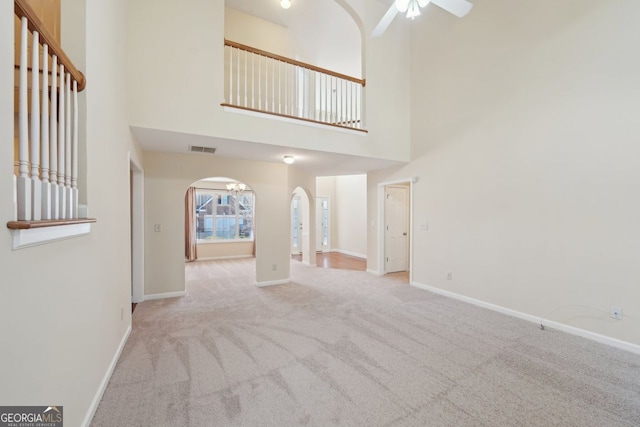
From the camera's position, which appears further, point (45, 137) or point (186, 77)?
point (186, 77)

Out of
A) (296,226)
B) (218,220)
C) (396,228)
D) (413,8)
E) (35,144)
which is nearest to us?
(35,144)

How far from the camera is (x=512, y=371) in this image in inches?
96.5

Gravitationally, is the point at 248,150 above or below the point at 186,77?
below

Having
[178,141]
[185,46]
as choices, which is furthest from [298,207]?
[185,46]

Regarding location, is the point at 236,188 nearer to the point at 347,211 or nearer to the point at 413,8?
the point at 347,211

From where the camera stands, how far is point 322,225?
9.75 m

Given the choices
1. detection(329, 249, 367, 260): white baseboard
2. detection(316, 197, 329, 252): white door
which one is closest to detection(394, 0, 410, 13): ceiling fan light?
detection(329, 249, 367, 260): white baseboard

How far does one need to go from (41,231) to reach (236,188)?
720cm

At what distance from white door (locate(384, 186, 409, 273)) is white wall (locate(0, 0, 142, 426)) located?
16.1 ft

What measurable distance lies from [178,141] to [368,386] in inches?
143

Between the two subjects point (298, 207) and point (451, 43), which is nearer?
point (451, 43)

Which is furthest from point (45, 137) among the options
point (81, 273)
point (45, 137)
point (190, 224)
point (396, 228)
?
point (190, 224)

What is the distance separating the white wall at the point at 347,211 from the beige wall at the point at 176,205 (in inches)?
165

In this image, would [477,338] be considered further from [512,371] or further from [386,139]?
[386,139]
